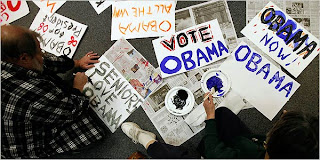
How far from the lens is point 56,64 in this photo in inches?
37.9

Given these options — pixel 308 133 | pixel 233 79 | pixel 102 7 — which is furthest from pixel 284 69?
pixel 102 7

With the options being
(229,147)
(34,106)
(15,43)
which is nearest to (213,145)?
(229,147)

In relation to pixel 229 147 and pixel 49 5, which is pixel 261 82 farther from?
pixel 49 5

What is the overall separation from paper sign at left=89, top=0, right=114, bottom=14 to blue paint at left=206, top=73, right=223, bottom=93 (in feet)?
1.71

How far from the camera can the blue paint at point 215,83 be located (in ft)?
3.27

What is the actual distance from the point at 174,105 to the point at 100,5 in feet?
1.71

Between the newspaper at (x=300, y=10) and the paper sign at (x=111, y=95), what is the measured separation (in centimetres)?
55

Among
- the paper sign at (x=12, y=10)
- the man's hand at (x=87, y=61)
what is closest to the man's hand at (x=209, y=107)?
the man's hand at (x=87, y=61)

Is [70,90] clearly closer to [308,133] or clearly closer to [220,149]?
[220,149]

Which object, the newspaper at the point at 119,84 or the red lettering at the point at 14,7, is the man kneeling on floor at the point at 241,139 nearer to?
the newspaper at the point at 119,84

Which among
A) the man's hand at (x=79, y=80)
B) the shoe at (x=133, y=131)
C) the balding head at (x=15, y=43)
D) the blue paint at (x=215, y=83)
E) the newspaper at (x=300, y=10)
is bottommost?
the shoe at (x=133, y=131)

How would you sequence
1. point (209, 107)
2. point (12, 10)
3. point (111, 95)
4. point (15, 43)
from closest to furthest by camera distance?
point (15, 43) < point (209, 107) < point (111, 95) < point (12, 10)

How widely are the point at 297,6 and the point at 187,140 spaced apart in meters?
0.67

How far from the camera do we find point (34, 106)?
717 millimetres
